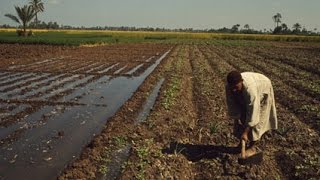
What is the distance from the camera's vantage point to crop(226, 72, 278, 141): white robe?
5.27 meters

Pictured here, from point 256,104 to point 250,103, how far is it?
101mm

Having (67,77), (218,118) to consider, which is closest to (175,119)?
(218,118)

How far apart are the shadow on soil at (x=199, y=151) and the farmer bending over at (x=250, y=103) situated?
0.57 meters

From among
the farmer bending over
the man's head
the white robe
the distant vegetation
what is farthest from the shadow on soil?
the distant vegetation

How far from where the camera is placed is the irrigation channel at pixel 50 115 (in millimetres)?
6180

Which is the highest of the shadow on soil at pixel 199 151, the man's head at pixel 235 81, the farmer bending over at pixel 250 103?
the man's head at pixel 235 81

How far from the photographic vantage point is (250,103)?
5.26 m

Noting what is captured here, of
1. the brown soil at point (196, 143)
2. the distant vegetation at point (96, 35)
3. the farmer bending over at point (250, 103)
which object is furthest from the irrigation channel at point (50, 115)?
the distant vegetation at point (96, 35)

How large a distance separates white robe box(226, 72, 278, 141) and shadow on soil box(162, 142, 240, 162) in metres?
0.82

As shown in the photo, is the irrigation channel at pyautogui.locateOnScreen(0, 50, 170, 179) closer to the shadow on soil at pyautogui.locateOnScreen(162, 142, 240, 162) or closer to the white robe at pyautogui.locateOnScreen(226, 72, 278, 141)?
the shadow on soil at pyautogui.locateOnScreen(162, 142, 240, 162)

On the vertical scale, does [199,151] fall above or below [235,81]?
below

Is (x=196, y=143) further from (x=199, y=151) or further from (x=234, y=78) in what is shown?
(x=234, y=78)

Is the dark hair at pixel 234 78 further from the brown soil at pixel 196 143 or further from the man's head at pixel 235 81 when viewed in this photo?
the brown soil at pixel 196 143

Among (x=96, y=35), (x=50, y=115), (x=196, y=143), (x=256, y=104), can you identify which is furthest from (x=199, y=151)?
(x=96, y=35)
